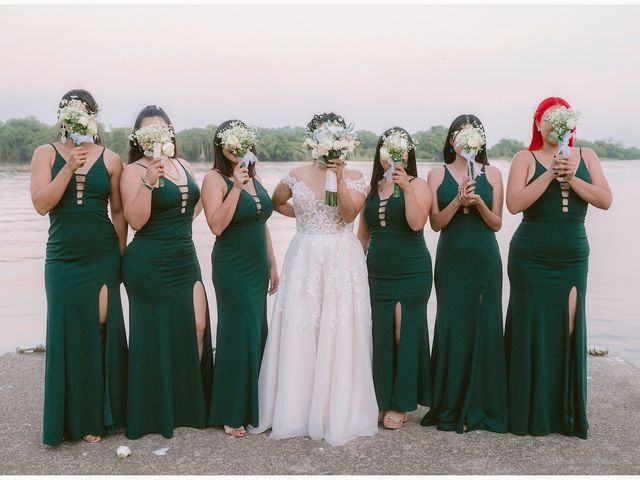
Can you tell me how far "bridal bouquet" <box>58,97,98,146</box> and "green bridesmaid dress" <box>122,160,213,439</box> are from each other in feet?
2.14

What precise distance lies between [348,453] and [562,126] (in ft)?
9.81

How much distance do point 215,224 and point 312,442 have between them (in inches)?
74.9

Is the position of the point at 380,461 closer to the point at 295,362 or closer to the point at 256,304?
the point at 295,362

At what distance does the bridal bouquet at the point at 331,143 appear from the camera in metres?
4.85

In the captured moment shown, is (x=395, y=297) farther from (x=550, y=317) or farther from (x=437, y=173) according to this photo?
(x=550, y=317)

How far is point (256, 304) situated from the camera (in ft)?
17.3

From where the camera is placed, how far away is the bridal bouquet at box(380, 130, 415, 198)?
4938mm

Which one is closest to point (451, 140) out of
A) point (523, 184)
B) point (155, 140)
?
point (523, 184)

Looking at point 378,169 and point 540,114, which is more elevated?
point 540,114

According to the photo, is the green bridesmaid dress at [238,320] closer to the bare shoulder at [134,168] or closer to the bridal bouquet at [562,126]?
the bare shoulder at [134,168]

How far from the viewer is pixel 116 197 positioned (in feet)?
16.9

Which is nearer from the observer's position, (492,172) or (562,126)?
(562,126)

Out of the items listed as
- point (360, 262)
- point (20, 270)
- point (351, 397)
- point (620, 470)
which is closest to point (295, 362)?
point (351, 397)

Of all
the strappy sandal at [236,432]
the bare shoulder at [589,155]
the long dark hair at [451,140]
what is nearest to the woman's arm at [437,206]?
the long dark hair at [451,140]
